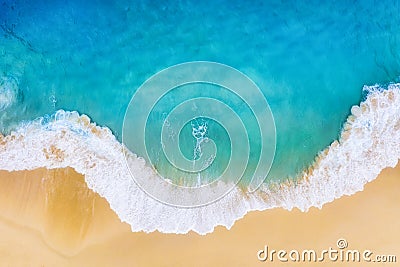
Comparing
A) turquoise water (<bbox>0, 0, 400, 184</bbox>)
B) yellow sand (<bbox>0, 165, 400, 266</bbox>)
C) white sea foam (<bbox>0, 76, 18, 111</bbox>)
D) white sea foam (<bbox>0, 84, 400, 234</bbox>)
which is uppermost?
turquoise water (<bbox>0, 0, 400, 184</bbox>)

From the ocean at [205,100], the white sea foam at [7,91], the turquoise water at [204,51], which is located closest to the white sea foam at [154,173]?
the ocean at [205,100]

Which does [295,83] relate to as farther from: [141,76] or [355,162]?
[141,76]

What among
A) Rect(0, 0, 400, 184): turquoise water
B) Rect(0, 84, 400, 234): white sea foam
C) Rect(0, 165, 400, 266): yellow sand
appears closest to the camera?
Rect(0, 165, 400, 266): yellow sand

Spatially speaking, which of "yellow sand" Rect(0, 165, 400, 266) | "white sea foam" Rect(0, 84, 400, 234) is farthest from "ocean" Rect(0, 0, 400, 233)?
"yellow sand" Rect(0, 165, 400, 266)

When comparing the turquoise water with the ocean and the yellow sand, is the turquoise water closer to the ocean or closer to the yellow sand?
the ocean

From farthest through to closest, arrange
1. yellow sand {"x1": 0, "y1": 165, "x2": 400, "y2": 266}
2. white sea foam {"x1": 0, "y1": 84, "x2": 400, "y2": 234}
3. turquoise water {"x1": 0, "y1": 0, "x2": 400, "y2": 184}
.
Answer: turquoise water {"x1": 0, "y1": 0, "x2": 400, "y2": 184}
white sea foam {"x1": 0, "y1": 84, "x2": 400, "y2": 234}
yellow sand {"x1": 0, "y1": 165, "x2": 400, "y2": 266}

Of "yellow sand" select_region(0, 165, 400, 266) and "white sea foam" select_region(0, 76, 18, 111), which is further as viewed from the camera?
"white sea foam" select_region(0, 76, 18, 111)
